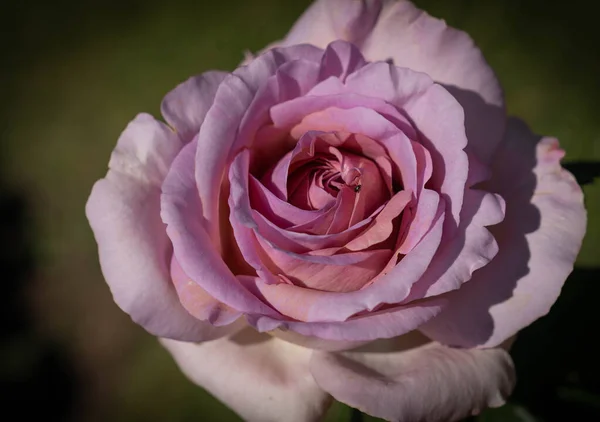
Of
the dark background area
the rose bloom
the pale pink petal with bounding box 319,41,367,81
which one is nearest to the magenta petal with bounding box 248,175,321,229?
the rose bloom

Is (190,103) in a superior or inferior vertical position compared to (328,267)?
superior

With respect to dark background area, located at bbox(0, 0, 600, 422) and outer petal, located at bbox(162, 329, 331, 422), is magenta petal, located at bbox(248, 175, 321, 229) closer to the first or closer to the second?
outer petal, located at bbox(162, 329, 331, 422)

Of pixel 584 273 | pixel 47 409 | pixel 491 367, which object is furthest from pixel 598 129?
pixel 47 409

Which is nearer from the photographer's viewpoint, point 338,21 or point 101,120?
point 338,21

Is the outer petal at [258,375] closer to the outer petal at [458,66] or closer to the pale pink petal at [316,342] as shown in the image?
the pale pink petal at [316,342]

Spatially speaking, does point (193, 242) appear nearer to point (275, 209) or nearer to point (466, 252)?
point (275, 209)

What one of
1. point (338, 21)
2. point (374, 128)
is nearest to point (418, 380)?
point (374, 128)
